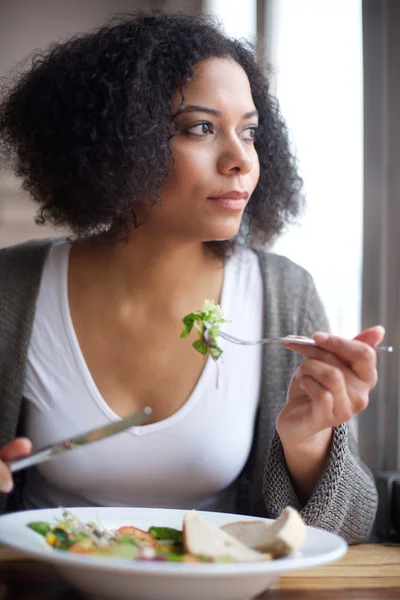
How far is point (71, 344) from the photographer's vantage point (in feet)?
4.98

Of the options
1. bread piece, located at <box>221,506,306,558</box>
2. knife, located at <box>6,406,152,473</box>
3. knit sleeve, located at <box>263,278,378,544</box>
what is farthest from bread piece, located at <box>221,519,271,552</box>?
knit sleeve, located at <box>263,278,378,544</box>

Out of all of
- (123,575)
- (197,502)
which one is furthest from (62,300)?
(123,575)

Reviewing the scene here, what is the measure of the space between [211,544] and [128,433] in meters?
0.60

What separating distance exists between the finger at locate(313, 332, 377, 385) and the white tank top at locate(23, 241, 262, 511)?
448 millimetres

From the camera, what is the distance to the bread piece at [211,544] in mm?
794

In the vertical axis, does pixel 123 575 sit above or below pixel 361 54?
below

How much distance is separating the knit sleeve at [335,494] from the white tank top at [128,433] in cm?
16

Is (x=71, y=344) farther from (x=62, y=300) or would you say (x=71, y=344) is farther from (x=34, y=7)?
(x=34, y=7)

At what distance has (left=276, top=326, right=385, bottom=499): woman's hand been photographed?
3.49 ft

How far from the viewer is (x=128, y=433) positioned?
1.41 meters

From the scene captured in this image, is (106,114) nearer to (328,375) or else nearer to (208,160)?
(208,160)

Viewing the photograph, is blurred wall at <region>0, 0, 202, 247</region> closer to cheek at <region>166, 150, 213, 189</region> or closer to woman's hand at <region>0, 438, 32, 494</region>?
cheek at <region>166, 150, 213, 189</region>

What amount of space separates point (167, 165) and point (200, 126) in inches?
4.0

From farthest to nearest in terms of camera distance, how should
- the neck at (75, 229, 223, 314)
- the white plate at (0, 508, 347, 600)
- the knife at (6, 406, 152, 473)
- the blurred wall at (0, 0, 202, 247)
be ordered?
the blurred wall at (0, 0, 202, 247) < the neck at (75, 229, 223, 314) < the knife at (6, 406, 152, 473) < the white plate at (0, 508, 347, 600)
